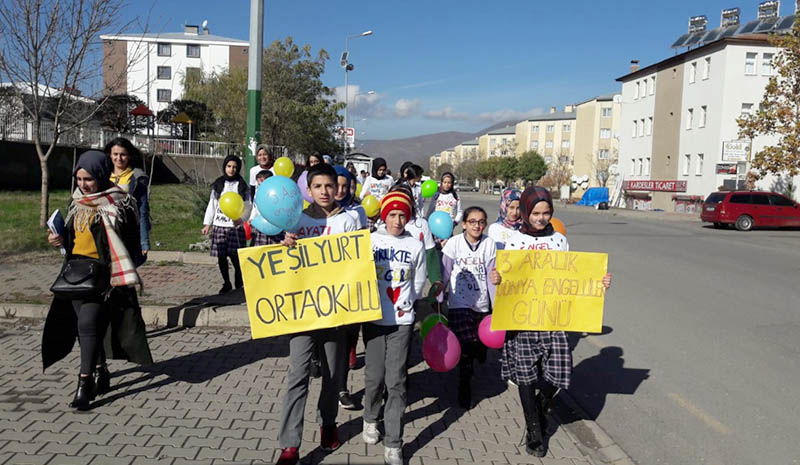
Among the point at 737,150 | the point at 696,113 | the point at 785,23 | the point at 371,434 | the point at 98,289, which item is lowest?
the point at 371,434

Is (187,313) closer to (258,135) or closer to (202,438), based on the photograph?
(202,438)

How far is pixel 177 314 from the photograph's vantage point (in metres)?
6.85

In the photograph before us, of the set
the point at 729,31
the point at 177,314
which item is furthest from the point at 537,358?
the point at 729,31

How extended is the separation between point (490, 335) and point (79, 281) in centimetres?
298

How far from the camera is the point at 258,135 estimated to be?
10266 millimetres

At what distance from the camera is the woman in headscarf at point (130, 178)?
5.25 metres

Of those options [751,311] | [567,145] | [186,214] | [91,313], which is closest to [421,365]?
[91,313]

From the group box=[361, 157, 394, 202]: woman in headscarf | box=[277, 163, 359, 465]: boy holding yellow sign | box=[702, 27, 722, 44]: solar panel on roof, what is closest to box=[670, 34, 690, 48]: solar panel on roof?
box=[702, 27, 722, 44]: solar panel on roof

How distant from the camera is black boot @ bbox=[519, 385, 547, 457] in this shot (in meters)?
4.06

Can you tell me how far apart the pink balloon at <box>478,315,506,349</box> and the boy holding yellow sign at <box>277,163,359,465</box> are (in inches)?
48.9

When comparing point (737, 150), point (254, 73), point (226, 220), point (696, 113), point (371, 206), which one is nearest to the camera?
point (371, 206)

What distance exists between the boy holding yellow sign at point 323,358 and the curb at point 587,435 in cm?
171

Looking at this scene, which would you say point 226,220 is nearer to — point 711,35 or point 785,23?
point 785,23

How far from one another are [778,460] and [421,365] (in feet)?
9.66
